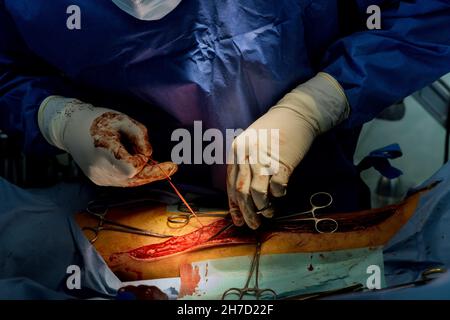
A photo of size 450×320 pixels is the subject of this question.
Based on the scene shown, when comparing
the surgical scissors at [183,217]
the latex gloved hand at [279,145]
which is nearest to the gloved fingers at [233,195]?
the latex gloved hand at [279,145]

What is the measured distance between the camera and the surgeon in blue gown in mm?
1598

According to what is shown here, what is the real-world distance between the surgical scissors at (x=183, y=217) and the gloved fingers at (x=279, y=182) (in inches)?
10.5

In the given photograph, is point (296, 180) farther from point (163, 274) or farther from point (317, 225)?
point (163, 274)

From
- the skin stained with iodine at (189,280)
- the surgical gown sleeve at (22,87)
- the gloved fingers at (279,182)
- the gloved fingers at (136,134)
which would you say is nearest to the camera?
the skin stained with iodine at (189,280)

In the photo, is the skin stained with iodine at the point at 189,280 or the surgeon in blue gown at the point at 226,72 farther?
the surgeon in blue gown at the point at 226,72

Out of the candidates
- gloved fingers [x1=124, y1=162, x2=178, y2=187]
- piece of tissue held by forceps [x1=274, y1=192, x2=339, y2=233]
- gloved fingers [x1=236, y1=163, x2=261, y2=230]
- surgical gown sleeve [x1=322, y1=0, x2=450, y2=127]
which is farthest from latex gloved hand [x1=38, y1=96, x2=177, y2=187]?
surgical gown sleeve [x1=322, y1=0, x2=450, y2=127]

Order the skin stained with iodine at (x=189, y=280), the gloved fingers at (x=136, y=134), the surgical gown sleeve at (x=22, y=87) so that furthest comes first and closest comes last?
the surgical gown sleeve at (x=22, y=87)
the gloved fingers at (x=136, y=134)
the skin stained with iodine at (x=189, y=280)

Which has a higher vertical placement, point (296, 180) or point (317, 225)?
point (296, 180)

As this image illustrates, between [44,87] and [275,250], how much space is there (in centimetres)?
99

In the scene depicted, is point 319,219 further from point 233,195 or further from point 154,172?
point 154,172

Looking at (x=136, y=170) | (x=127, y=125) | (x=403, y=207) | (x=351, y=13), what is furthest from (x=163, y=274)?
(x=351, y=13)

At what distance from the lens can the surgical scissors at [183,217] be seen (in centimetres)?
177

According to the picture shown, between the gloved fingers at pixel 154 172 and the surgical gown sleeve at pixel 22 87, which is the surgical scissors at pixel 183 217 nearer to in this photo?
the gloved fingers at pixel 154 172

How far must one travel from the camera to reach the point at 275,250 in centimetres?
162
